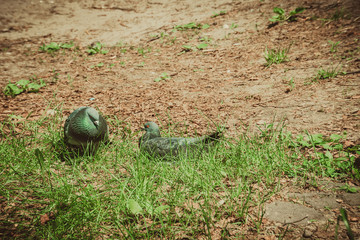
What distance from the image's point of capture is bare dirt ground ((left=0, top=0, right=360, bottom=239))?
2.87m

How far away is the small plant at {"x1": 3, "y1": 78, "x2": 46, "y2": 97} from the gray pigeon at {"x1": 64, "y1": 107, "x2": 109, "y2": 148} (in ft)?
6.88

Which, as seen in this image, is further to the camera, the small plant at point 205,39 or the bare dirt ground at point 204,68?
the small plant at point 205,39

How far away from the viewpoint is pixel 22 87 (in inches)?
152

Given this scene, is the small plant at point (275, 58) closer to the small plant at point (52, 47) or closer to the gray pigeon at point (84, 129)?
the gray pigeon at point (84, 129)

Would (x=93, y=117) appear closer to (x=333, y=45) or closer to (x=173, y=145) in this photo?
(x=173, y=145)

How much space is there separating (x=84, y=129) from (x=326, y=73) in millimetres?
3365

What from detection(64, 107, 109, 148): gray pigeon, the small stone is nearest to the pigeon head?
detection(64, 107, 109, 148): gray pigeon

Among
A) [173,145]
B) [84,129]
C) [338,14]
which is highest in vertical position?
[338,14]

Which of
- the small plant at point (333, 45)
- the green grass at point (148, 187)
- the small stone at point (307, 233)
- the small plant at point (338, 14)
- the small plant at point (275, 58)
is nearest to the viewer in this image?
the small stone at point (307, 233)

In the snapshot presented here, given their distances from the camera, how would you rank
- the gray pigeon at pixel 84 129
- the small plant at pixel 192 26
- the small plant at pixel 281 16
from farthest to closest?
the small plant at pixel 192 26 → the small plant at pixel 281 16 → the gray pigeon at pixel 84 129

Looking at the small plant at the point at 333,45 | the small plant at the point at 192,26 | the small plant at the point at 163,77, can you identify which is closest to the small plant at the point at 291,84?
the small plant at the point at 333,45

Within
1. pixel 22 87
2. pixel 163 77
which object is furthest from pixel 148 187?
pixel 22 87

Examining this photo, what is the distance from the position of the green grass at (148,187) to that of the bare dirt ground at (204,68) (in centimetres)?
45

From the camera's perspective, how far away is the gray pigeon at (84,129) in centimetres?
230
